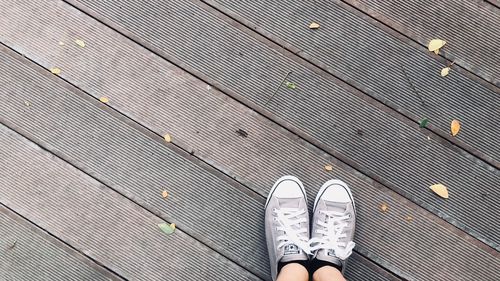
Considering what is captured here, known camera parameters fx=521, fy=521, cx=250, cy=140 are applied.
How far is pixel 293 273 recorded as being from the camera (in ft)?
4.97

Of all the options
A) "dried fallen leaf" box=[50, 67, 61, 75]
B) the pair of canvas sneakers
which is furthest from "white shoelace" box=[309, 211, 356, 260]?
"dried fallen leaf" box=[50, 67, 61, 75]

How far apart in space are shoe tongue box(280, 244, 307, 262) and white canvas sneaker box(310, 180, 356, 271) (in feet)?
0.13

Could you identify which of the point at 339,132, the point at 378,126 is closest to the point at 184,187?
the point at 339,132

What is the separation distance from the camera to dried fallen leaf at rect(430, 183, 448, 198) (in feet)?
5.21

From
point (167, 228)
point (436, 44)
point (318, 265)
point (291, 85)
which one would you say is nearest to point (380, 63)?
point (436, 44)

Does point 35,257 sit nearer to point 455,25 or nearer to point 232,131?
point 232,131

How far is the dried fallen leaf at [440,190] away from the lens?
5.21ft

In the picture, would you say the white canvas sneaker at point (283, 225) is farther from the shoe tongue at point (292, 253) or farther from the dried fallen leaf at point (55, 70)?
the dried fallen leaf at point (55, 70)

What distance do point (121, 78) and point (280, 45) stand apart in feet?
1.68

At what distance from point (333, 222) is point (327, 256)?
0.11 m

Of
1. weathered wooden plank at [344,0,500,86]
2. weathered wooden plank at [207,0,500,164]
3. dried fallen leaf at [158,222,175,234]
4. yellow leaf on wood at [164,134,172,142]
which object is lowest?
dried fallen leaf at [158,222,175,234]

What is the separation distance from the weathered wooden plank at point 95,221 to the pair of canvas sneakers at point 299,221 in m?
0.15

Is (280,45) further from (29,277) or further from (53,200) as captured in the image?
(29,277)

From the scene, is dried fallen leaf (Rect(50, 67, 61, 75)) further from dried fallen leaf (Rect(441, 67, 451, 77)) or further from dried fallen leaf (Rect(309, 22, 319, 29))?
dried fallen leaf (Rect(441, 67, 451, 77))
